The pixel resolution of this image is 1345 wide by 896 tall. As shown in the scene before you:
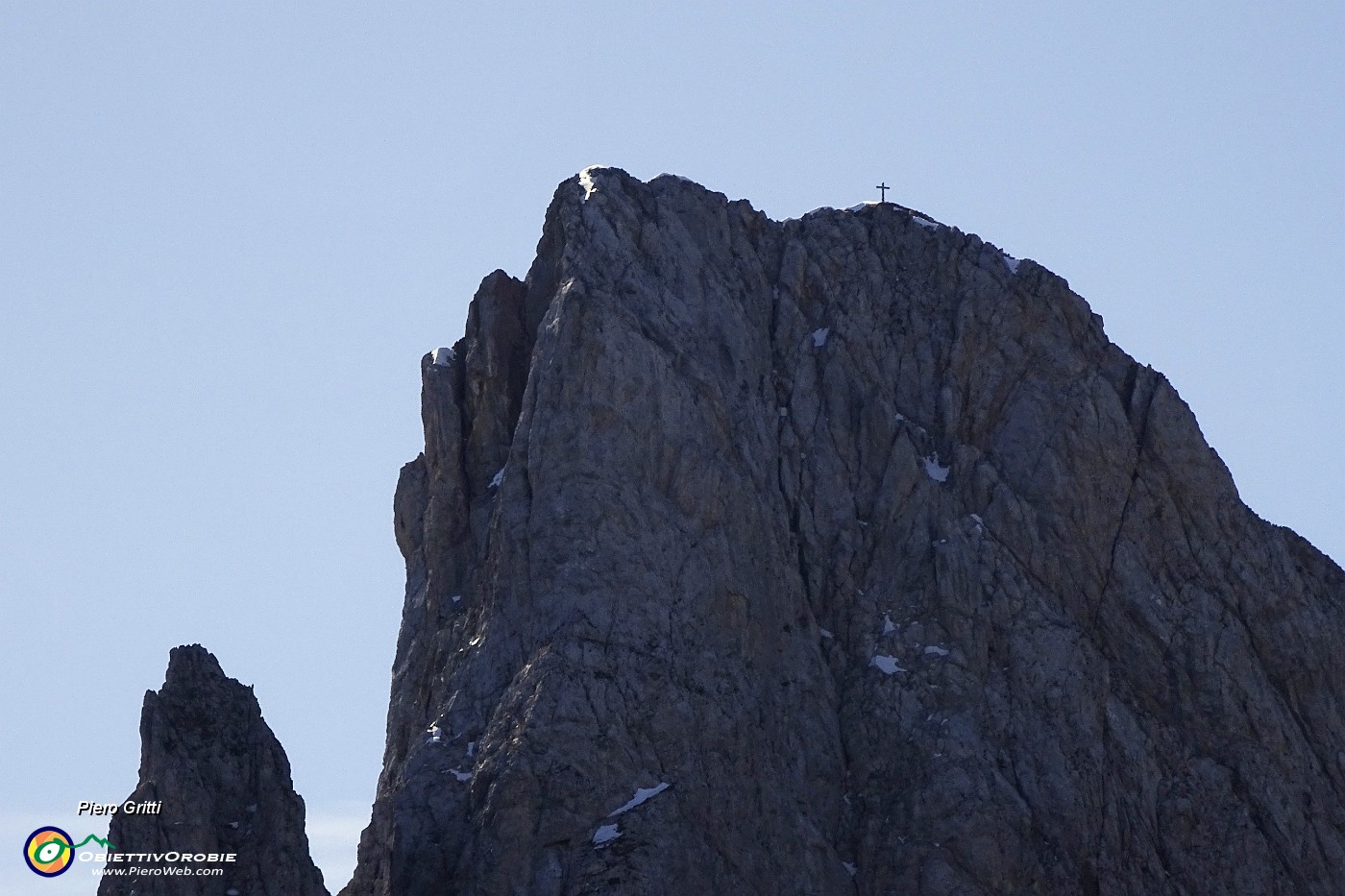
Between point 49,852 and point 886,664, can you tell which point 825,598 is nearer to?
point 886,664

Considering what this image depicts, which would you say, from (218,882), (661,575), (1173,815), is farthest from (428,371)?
(1173,815)

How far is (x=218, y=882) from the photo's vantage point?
116 meters

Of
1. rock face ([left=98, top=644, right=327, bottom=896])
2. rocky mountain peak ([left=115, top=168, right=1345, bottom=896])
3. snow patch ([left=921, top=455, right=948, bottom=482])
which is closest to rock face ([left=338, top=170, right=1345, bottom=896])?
rocky mountain peak ([left=115, top=168, right=1345, bottom=896])

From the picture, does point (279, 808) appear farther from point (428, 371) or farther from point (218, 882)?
point (428, 371)

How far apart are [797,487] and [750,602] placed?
7.31 m

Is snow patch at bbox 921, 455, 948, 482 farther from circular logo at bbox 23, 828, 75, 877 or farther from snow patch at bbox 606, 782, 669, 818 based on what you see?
circular logo at bbox 23, 828, 75, 877

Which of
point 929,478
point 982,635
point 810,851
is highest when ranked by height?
point 929,478

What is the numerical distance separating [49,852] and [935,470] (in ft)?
136

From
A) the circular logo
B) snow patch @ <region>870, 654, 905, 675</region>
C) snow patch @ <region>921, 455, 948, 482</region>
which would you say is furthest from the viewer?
snow patch @ <region>921, 455, 948, 482</region>

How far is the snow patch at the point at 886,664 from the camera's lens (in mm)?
121875

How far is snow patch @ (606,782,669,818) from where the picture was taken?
114375 mm

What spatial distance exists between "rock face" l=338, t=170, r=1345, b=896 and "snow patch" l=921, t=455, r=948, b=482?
1.11 feet

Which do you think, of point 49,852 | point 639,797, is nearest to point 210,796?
point 49,852

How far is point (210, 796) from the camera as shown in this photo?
117438mm
